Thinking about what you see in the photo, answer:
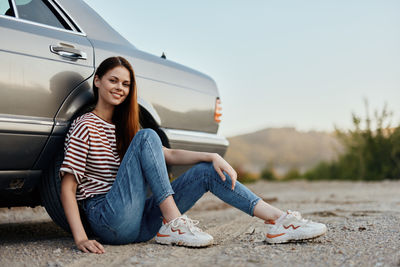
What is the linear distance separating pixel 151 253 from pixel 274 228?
0.72 m

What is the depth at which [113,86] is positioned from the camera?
2650 millimetres

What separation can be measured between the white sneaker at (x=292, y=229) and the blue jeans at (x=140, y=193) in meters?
0.19

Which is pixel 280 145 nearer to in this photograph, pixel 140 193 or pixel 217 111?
pixel 217 111

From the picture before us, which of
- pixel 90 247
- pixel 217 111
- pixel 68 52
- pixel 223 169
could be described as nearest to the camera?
pixel 90 247

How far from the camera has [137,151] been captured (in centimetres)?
250

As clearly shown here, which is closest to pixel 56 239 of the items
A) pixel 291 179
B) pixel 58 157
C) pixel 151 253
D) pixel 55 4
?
pixel 58 157

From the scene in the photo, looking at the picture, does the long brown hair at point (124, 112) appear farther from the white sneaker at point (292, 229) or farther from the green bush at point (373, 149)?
the green bush at point (373, 149)

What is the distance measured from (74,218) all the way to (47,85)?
81 cm

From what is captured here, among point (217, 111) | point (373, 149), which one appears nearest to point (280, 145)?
point (373, 149)

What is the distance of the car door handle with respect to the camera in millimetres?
2631

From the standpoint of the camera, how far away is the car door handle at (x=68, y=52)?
8.63 feet

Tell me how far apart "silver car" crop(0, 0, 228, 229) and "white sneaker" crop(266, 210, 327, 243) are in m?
1.13

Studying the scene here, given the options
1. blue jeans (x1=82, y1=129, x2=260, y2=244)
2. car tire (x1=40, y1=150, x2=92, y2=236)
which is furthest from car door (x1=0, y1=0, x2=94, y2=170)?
blue jeans (x1=82, y1=129, x2=260, y2=244)

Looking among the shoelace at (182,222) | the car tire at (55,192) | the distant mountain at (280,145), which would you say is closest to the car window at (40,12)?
the car tire at (55,192)
